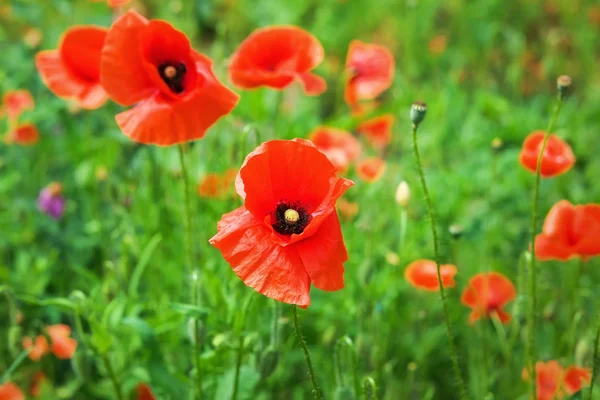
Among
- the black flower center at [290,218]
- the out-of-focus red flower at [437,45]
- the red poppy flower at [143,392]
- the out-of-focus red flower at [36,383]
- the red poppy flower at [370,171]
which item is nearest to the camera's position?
the black flower center at [290,218]

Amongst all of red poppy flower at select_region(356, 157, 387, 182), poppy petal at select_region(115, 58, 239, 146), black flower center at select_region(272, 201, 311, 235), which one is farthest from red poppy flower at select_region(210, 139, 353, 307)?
red poppy flower at select_region(356, 157, 387, 182)

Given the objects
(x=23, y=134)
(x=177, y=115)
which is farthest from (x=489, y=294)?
(x=23, y=134)

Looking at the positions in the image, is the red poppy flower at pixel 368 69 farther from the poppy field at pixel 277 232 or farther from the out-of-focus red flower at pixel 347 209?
the out-of-focus red flower at pixel 347 209

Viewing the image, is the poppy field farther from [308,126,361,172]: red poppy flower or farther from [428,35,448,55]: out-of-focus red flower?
[428,35,448,55]: out-of-focus red flower

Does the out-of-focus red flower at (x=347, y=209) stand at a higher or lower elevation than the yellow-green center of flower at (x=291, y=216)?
lower

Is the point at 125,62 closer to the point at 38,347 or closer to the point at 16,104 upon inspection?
the point at 38,347

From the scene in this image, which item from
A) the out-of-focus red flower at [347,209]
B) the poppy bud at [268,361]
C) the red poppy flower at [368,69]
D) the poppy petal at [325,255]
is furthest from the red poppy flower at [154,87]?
the red poppy flower at [368,69]

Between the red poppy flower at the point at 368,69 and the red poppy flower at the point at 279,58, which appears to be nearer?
the red poppy flower at the point at 279,58
